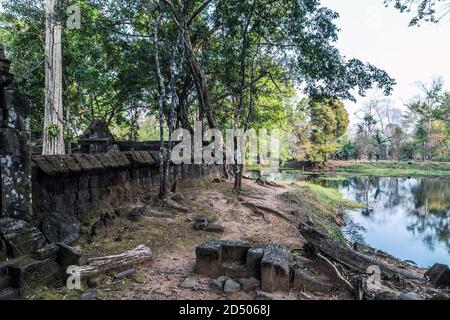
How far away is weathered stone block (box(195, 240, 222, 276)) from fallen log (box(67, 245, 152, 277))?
0.86 m

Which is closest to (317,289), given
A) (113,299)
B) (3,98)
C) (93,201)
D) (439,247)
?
(113,299)

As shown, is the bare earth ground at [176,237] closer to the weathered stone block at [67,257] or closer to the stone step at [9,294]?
the stone step at [9,294]

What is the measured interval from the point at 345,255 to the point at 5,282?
4.19 meters

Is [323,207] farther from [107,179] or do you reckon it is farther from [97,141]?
[107,179]

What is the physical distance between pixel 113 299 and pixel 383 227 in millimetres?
12520

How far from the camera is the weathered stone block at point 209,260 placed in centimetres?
404

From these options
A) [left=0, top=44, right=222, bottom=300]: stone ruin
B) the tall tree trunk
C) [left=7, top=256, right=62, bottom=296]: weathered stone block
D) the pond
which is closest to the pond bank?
the pond

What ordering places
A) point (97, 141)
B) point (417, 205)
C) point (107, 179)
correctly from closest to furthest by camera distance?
point (107, 179) → point (97, 141) → point (417, 205)

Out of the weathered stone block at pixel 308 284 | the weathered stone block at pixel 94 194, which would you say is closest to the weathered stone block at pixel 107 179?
the weathered stone block at pixel 94 194

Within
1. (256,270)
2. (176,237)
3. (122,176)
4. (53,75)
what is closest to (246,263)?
(256,270)

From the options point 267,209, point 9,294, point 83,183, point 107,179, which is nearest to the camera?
point 9,294

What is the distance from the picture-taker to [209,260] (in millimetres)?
4062

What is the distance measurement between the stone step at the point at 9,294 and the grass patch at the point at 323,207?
26.0ft

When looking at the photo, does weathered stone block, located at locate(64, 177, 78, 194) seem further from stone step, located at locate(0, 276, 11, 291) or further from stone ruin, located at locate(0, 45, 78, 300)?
stone step, located at locate(0, 276, 11, 291)
